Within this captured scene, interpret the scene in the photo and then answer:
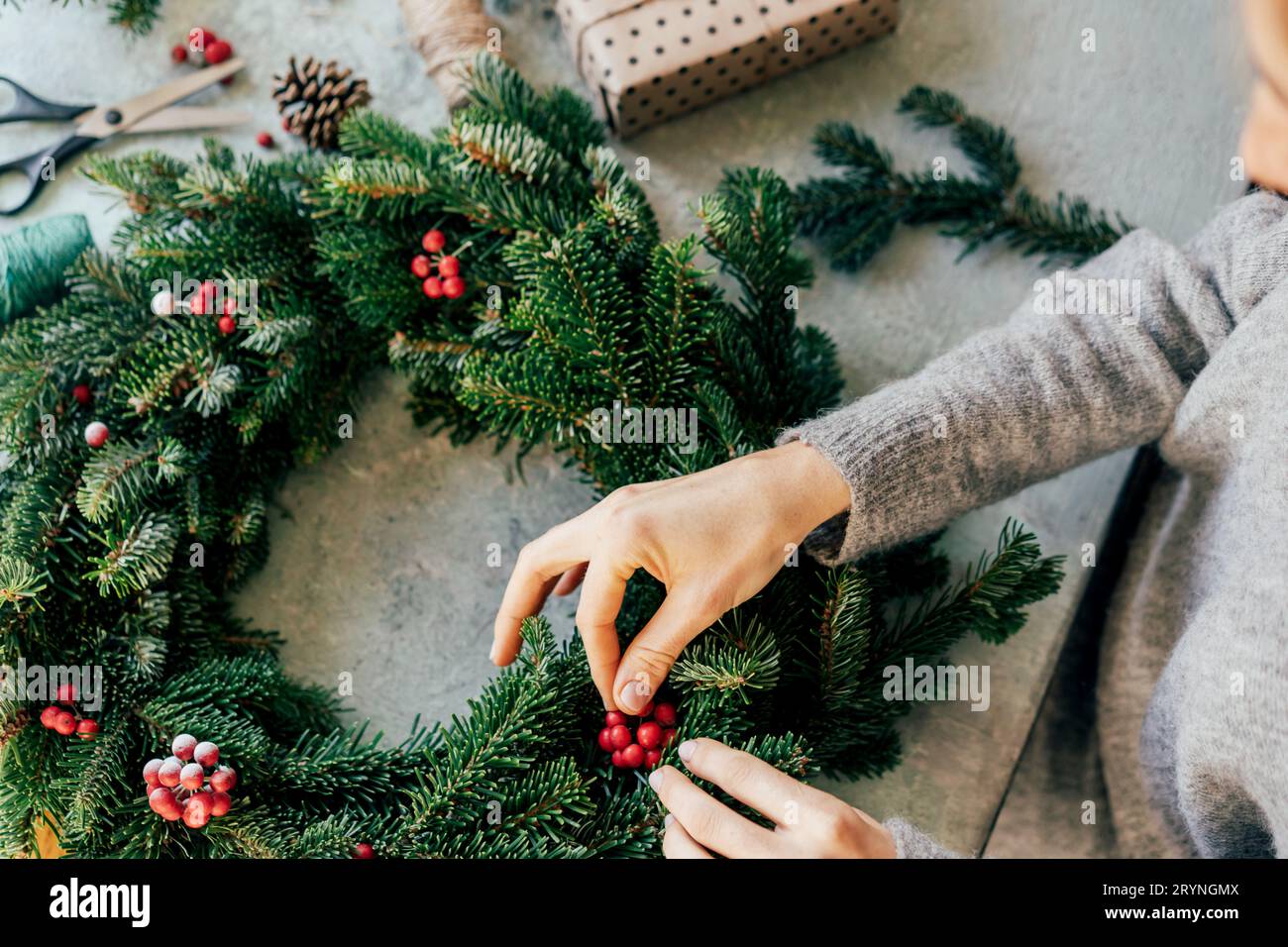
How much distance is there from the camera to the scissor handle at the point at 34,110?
115 cm

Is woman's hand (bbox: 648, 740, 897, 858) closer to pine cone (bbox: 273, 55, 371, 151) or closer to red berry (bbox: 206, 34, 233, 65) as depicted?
pine cone (bbox: 273, 55, 371, 151)

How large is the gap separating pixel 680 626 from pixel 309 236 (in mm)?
576

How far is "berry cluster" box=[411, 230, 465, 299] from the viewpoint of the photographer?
98 centimetres

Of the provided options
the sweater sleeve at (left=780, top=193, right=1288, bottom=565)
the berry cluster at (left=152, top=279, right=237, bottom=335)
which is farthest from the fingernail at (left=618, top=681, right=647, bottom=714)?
the berry cluster at (left=152, top=279, right=237, bottom=335)

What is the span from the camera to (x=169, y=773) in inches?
31.8

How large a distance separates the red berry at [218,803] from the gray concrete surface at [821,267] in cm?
22

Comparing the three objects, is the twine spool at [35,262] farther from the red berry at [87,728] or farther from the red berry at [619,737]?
the red berry at [619,737]

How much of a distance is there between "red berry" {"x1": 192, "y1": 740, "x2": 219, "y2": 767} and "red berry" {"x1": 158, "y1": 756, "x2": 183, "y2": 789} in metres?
0.02

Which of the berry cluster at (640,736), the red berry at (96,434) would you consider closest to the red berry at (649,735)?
the berry cluster at (640,736)

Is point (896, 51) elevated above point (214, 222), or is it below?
above

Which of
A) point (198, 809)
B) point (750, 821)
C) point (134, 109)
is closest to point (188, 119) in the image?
point (134, 109)
